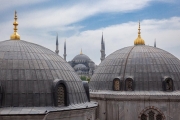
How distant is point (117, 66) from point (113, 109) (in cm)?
377

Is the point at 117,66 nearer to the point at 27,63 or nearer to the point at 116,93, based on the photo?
the point at 116,93

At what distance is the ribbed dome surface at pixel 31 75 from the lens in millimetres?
16453

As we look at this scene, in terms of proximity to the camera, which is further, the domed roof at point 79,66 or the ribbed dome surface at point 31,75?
the domed roof at point 79,66

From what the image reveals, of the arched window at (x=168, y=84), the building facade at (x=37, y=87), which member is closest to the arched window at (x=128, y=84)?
the arched window at (x=168, y=84)

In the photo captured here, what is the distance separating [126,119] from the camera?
86.7 ft

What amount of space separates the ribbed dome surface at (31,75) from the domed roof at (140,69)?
8.20 m

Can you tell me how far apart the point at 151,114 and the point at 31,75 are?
12.4 m

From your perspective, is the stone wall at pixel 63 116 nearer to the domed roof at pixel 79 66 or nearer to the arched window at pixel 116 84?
the arched window at pixel 116 84

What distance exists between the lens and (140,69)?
27297mm

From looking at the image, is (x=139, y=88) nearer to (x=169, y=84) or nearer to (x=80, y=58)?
(x=169, y=84)

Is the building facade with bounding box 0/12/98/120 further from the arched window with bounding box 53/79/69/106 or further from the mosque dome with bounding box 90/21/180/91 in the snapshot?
the mosque dome with bounding box 90/21/180/91

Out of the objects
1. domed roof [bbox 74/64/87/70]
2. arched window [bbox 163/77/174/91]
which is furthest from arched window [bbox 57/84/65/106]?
domed roof [bbox 74/64/87/70]

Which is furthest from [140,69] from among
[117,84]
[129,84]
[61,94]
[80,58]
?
[80,58]

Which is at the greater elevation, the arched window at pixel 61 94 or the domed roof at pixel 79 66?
the domed roof at pixel 79 66
